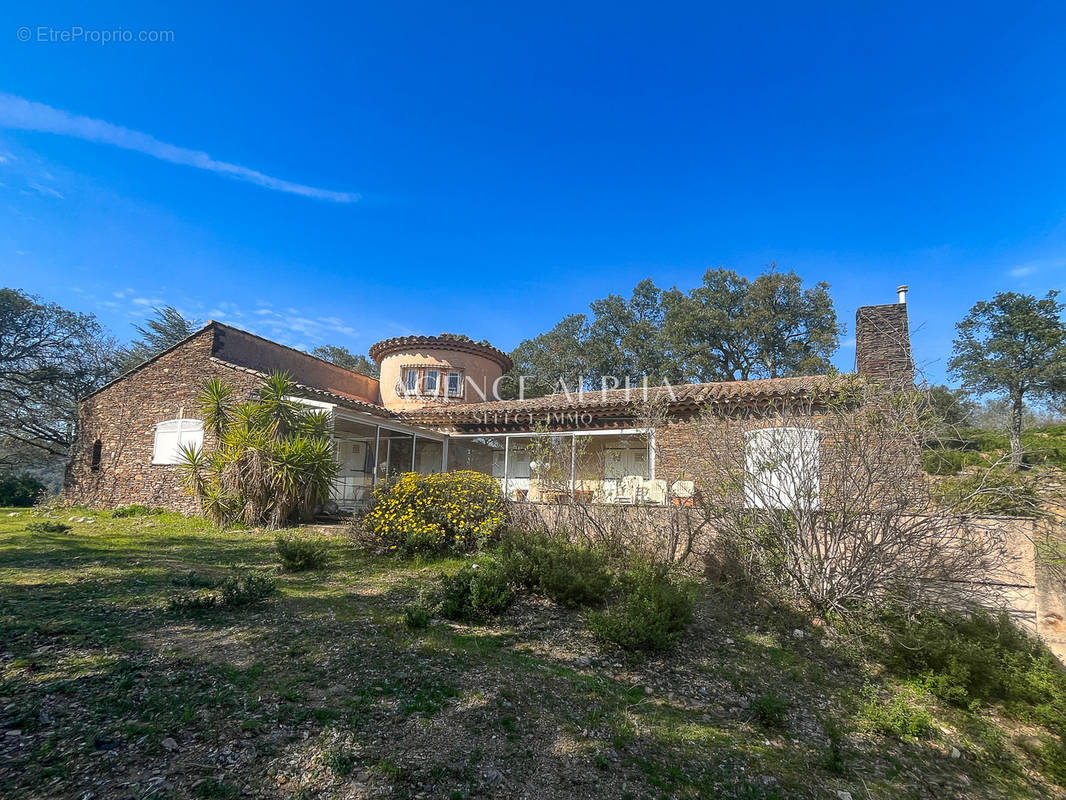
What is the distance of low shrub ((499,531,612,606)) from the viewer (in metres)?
6.18

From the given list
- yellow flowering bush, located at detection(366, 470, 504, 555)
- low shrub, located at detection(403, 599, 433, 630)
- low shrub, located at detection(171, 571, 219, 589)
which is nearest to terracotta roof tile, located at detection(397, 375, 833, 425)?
yellow flowering bush, located at detection(366, 470, 504, 555)

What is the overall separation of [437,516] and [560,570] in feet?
9.29

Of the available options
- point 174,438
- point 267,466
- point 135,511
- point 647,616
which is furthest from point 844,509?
point 174,438

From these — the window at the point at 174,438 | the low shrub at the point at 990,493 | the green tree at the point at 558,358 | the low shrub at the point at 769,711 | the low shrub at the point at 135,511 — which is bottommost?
the low shrub at the point at 769,711

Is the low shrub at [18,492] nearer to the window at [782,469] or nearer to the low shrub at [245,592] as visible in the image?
the low shrub at [245,592]

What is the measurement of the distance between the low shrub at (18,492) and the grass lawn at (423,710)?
16.1m

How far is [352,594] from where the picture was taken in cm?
614

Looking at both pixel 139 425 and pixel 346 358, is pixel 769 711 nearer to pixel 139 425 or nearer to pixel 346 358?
pixel 139 425

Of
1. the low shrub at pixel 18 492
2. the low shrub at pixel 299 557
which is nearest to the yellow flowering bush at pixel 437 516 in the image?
the low shrub at pixel 299 557

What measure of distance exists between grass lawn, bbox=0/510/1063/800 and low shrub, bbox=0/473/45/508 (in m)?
16.1

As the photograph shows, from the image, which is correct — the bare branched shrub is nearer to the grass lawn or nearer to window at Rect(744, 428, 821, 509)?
window at Rect(744, 428, 821, 509)

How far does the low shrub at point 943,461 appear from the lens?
6.06 metres

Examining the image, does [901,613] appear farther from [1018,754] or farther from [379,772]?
[379,772]

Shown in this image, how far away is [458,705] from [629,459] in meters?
11.0
